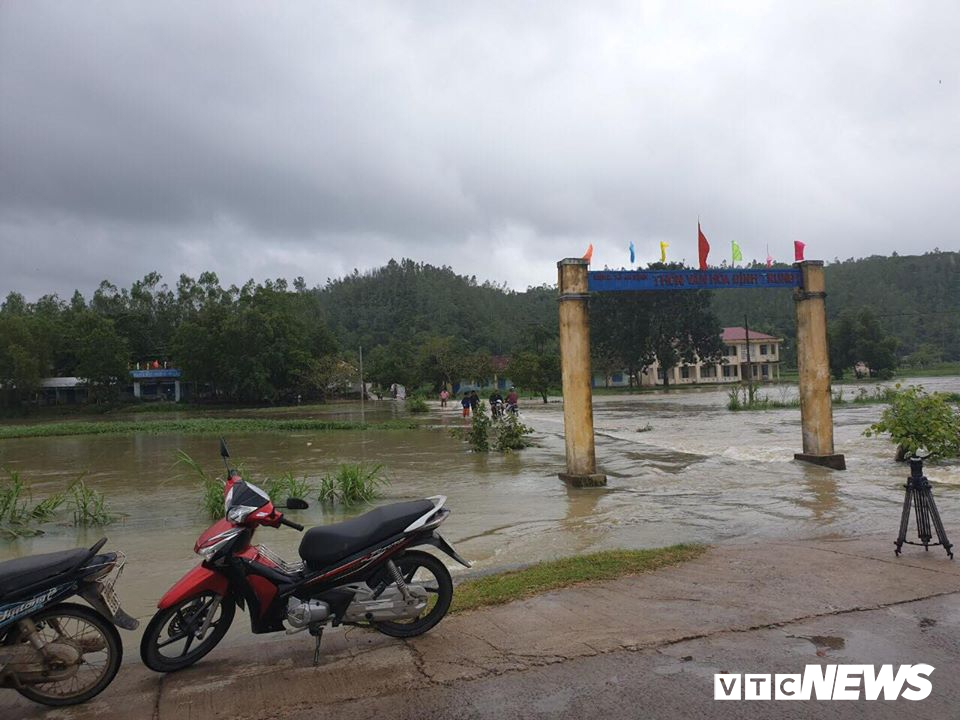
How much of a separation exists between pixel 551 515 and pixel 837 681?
684 cm

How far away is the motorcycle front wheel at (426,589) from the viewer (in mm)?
5020

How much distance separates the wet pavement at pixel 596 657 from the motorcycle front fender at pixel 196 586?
0.46 m

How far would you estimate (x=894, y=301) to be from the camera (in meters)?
107

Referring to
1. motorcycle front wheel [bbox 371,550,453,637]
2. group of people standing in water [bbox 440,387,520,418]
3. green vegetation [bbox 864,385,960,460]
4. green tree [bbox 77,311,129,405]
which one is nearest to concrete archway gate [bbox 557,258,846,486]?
green vegetation [bbox 864,385,960,460]

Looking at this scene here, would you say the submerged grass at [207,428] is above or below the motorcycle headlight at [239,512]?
below

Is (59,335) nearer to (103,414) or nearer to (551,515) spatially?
(103,414)

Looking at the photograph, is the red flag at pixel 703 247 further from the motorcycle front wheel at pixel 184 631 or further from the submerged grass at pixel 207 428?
the submerged grass at pixel 207 428

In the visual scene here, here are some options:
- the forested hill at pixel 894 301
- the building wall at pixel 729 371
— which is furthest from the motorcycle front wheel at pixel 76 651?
the forested hill at pixel 894 301

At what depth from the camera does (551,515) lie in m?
10.8

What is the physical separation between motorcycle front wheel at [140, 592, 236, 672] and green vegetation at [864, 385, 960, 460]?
12.2 m

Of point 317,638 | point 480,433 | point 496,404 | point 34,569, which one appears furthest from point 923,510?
point 496,404

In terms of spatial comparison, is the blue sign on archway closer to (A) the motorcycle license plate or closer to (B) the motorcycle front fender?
(B) the motorcycle front fender

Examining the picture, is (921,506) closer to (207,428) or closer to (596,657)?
(596,657)

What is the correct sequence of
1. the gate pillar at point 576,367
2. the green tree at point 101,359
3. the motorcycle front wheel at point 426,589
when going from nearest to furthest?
the motorcycle front wheel at point 426,589 → the gate pillar at point 576,367 → the green tree at point 101,359
